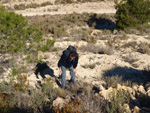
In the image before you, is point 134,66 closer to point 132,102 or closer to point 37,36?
point 132,102

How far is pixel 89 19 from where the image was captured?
50.5ft

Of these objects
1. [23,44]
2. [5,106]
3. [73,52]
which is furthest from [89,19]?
[5,106]

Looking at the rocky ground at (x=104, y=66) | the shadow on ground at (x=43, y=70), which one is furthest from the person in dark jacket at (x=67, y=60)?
the shadow on ground at (x=43, y=70)

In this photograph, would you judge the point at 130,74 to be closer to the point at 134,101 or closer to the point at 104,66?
the point at 104,66

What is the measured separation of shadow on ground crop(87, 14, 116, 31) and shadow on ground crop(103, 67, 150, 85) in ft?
26.4

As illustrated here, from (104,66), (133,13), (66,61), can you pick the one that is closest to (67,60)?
(66,61)

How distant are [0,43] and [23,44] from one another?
77cm

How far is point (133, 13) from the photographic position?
1143 cm

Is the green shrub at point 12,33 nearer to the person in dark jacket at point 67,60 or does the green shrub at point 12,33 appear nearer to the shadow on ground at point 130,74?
the person in dark jacket at point 67,60

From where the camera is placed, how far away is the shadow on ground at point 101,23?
1374 centimetres

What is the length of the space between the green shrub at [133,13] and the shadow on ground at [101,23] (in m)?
2.11

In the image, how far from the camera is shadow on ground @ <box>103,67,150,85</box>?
5.41 metres

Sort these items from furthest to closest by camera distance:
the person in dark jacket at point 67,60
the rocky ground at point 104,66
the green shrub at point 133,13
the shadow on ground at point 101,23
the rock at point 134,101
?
the shadow on ground at point 101,23
the green shrub at point 133,13
the rocky ground at point 104,66
the person in dark jacket at point 67,60
the rock at point 134,101

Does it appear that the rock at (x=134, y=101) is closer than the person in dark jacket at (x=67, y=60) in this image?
Yes
